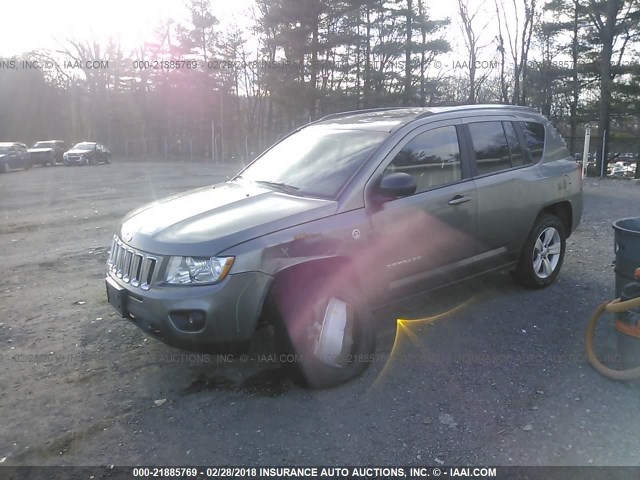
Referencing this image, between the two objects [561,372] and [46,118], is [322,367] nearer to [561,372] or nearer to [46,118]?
[561,372]

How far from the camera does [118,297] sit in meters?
3.54

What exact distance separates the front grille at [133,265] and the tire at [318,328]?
33.0 inches

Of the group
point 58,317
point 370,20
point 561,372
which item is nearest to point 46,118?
point 370,20

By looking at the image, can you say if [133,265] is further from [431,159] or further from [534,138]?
[534,138]

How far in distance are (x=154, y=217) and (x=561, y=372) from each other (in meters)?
3.21

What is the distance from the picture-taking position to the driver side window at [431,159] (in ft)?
13.3

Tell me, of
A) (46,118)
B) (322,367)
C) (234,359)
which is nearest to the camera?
(322,367)

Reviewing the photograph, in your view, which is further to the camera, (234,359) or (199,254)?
(234,359)

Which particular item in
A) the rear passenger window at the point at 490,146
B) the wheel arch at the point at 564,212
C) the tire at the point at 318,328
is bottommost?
the tire at the point at 318,328

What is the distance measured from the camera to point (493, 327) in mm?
4504

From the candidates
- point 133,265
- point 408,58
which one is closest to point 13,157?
point 408,58

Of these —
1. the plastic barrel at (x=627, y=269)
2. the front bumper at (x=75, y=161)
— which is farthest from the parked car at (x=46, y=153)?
the plastic barrel at (x=627, y=269)

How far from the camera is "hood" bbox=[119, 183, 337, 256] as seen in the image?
324cm

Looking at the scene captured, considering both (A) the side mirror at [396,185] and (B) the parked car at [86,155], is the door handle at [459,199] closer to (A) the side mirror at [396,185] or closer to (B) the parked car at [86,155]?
(A) the side mirror at [396,185]
